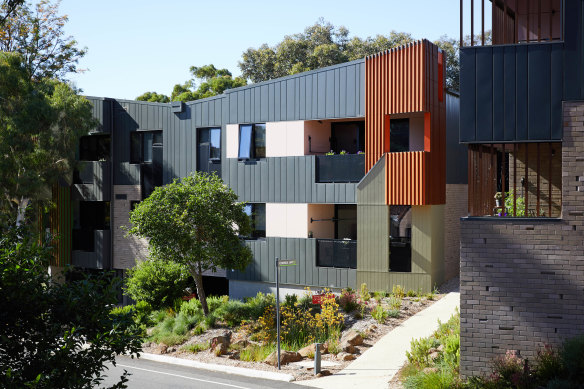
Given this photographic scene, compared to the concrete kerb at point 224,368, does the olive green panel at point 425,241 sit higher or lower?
higher

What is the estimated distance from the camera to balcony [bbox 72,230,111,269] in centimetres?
3300

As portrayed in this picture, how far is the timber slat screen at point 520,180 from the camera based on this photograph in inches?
582

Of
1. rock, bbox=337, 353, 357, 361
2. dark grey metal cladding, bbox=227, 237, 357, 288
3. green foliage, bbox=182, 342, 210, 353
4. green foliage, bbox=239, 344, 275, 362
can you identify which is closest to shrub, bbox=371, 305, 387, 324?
rock, bbox=337, 353, 357, 361

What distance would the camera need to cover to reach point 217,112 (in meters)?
29.7

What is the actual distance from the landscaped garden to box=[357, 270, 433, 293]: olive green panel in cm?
27

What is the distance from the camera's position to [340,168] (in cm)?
2608

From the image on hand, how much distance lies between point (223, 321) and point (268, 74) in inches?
1331

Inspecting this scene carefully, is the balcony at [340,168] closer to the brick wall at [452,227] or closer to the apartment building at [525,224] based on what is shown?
the brick wall at [452,227]

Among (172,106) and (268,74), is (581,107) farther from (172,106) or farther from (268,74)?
(268,74)

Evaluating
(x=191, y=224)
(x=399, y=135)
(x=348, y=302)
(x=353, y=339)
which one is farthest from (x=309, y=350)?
(x=399, y=135)

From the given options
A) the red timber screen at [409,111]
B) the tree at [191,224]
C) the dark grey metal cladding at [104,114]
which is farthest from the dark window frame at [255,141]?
the dark grey metal cladding at [104,114]

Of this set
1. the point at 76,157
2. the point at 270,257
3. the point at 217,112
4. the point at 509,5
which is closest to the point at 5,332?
the point at 509,5

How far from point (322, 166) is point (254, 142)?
360 cm

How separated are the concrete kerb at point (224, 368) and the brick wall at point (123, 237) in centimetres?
1124
